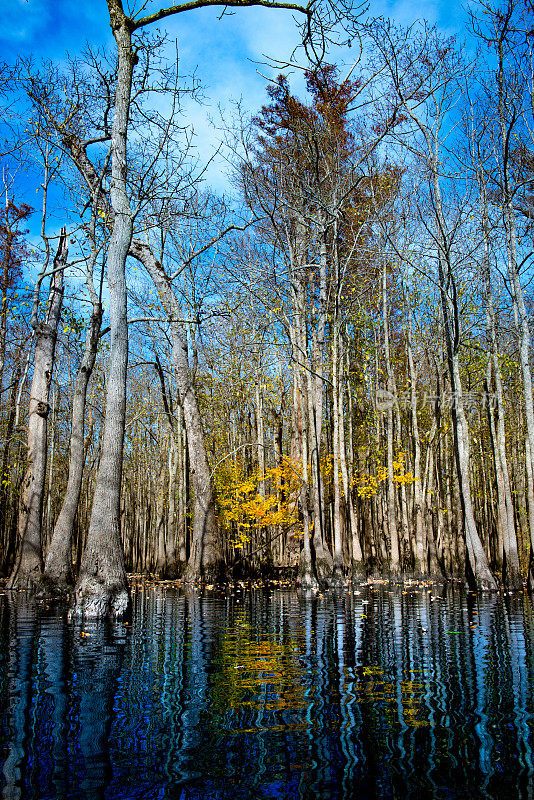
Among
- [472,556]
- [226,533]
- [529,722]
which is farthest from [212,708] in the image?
[226,533]

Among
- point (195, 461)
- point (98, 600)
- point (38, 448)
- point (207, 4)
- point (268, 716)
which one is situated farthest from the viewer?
point (195, 461)

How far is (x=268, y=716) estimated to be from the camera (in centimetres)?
282

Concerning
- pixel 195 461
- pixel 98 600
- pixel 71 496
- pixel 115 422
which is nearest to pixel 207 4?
pixel 115 422

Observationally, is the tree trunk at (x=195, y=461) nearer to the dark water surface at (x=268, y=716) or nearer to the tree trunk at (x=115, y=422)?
the tree trunk at (x=115, y=422)

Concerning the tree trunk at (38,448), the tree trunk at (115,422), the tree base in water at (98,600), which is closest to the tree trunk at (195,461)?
the tree trunk at (38,448)

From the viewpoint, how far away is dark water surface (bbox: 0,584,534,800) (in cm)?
200

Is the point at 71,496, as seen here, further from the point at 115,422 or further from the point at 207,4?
the point at 207,4

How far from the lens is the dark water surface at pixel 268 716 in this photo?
6.55 ft

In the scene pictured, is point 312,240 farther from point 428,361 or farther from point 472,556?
point 472,556

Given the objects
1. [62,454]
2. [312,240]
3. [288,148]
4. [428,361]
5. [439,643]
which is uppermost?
[288,148]

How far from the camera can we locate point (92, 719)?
277 cm

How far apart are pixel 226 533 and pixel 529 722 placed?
22346 millimetres

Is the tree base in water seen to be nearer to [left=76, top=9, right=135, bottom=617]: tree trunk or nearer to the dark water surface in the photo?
[left=76, top=9, right=135, bottom=617]: tree trunk

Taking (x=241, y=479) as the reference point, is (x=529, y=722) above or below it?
below
